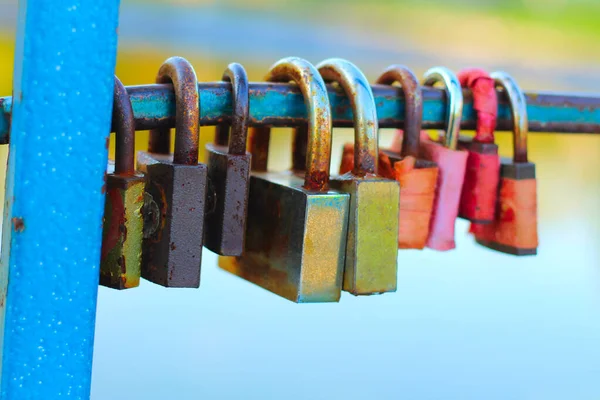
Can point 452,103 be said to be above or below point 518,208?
above

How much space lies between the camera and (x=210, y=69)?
10.2 ft

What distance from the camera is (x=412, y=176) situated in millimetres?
963

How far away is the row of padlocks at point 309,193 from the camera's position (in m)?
0.79

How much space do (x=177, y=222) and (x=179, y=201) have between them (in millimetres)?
16

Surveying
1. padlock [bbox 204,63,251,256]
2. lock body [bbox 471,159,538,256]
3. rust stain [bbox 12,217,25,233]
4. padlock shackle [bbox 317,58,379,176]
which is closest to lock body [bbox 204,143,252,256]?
padlock [bbox 204,63,251,256]

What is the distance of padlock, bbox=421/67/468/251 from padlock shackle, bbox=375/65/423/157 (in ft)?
0.10

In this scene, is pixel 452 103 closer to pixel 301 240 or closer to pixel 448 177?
pixel 448 177

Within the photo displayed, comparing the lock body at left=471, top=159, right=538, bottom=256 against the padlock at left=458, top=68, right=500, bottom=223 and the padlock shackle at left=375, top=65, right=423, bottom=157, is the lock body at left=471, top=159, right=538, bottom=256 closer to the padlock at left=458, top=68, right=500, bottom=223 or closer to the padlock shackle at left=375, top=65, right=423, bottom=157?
the padlock at left=458, top=68, right=500, bottom=223

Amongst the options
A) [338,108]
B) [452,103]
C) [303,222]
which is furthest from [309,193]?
[452,103]

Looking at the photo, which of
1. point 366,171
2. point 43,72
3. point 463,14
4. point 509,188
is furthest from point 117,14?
point 463,14

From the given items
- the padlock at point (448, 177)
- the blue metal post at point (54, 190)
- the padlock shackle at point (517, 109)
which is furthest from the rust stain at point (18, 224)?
the padlock shackle at point (517, 109)

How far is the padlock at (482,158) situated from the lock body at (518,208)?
1 centimetres

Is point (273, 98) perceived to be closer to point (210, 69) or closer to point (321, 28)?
point (210, 69)

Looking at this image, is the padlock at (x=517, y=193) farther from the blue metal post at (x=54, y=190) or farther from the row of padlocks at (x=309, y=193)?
the blue metal post at (x=54, y=190)
